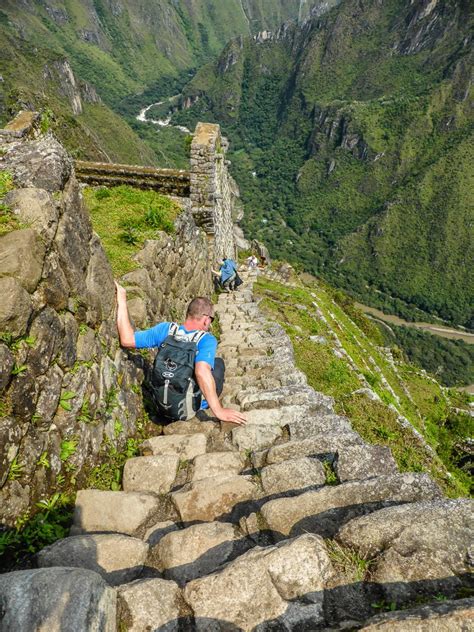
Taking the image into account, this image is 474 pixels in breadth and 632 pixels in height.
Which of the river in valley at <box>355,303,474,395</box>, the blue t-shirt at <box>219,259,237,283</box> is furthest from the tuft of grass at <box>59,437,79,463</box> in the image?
the river in valley at <box>355,303,474,395</box>

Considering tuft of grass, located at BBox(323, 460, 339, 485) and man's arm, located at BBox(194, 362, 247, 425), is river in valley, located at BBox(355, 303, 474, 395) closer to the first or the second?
man's arm, located at BBox(194, 362, 247, 425)

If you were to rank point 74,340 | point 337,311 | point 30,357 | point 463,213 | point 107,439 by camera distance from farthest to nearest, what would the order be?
point 463,213, point 337,311, point 107,439, point 74,340, point 30,357

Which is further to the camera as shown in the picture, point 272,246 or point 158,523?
point 272,246

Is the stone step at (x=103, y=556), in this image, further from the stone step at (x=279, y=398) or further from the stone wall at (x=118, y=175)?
the stone wall at (x=118, y=175)

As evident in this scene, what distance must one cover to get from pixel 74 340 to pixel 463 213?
147 m

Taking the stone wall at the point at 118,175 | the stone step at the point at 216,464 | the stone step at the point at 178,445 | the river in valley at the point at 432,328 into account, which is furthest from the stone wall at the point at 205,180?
the river in valley at the point at 432,328

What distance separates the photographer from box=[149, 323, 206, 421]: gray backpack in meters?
4.21

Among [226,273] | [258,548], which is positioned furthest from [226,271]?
[258,548]

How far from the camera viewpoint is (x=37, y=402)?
112 inches

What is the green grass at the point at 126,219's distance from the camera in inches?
237

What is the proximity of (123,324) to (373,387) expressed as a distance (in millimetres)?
9261

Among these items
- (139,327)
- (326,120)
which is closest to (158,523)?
(139,327)

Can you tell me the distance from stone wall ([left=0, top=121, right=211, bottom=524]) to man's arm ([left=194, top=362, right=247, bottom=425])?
38.1 inches

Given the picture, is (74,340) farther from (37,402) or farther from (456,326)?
(456,326)
